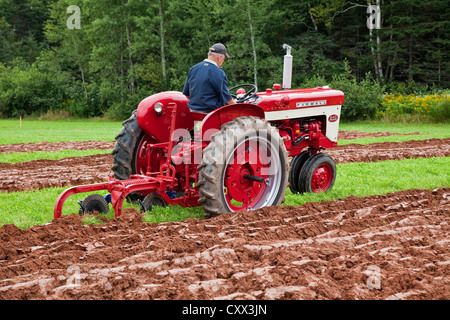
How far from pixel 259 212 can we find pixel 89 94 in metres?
31.8

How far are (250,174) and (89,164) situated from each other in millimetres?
6113

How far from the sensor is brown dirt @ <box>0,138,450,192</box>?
26.6 ft

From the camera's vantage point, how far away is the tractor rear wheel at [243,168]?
4.86 meters

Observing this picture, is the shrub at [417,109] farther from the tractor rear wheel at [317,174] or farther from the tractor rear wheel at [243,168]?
the tractor rear wheel at [243,168]

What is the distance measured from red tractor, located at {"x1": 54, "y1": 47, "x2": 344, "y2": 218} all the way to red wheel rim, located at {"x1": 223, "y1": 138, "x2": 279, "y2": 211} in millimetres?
11

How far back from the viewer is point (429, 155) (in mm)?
10914

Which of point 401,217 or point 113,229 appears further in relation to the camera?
point 401,217

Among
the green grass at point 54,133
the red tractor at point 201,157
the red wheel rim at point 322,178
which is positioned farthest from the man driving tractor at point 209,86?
the green grass at point 54,133

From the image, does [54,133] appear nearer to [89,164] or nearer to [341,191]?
[89,164]

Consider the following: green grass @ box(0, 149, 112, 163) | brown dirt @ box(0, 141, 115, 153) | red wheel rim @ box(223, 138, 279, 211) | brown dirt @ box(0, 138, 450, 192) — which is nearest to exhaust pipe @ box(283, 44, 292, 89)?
red wheel rim @ box(223, 138, 279, 211)

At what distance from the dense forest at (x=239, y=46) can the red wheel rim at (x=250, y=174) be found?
70.9 ft

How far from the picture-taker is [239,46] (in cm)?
2973
